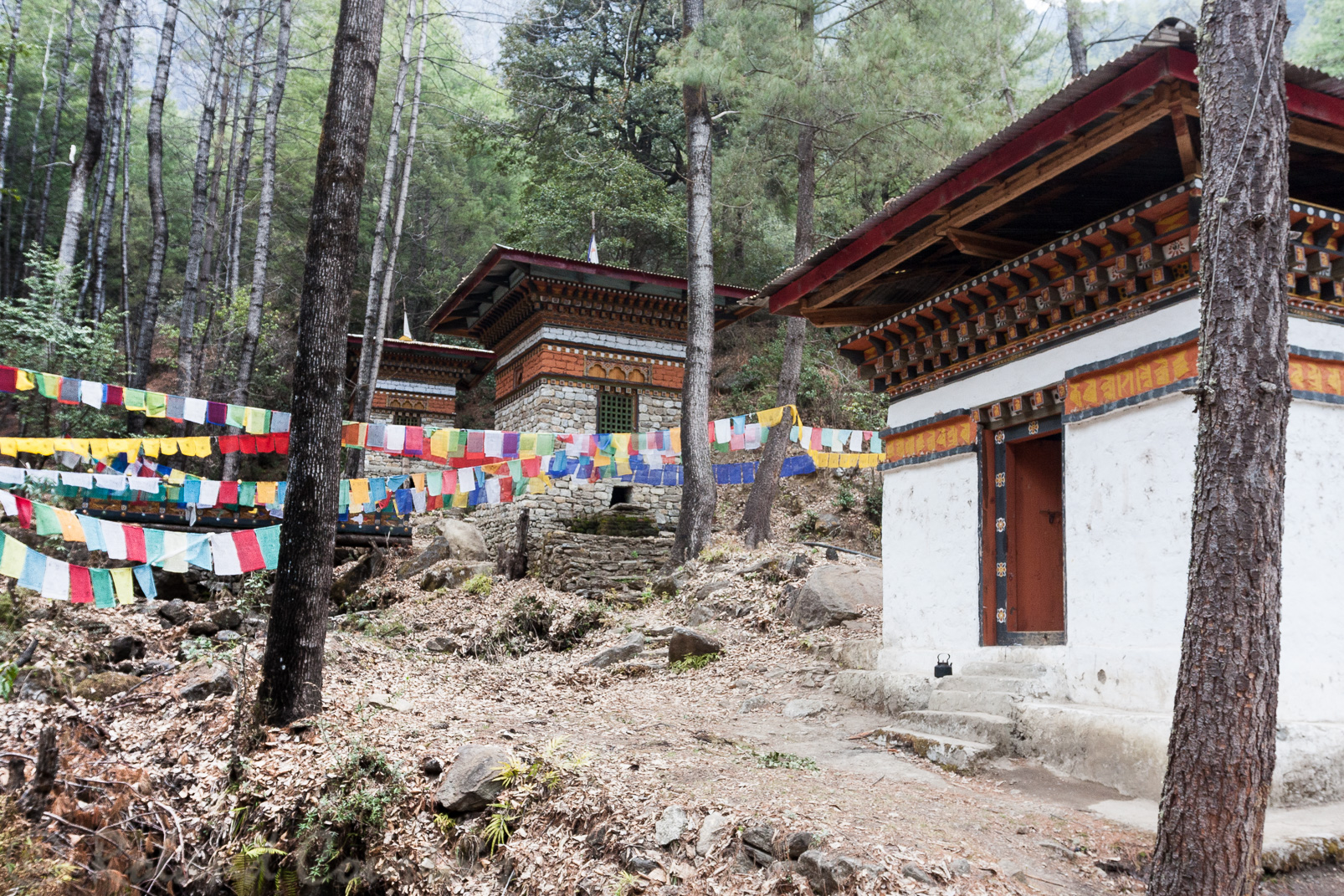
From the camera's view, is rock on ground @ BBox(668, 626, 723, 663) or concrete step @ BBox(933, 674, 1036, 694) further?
rock on ground @ BBox(668, 626, 723, 663)

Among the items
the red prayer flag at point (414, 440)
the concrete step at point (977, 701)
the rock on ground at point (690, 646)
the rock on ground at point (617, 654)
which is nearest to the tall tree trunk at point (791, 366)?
the rock on ground at point (617, 654)

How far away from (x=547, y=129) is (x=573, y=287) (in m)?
11.4

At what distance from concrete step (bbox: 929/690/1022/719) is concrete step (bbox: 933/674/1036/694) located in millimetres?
35

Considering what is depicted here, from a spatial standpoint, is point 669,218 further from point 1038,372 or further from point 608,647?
point 1038,372

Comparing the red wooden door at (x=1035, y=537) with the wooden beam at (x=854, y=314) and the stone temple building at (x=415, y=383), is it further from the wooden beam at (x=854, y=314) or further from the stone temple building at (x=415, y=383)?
the stone temple building at (x=415, y=383)

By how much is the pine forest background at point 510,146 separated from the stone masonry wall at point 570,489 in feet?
17.0

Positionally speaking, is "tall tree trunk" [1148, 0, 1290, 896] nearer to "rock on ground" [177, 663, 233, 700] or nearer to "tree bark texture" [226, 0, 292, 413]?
"rock on ground" [177, 663, 233, 700]

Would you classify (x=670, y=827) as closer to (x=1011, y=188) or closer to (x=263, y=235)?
(x=1011, y=188)

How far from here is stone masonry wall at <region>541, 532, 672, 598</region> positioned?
16.9m

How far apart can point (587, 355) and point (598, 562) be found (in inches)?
229

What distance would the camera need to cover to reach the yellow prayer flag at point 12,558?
9.05 m

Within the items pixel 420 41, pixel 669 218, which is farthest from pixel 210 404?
pixel 669 218

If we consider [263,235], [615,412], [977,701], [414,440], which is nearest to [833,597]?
[977,701]

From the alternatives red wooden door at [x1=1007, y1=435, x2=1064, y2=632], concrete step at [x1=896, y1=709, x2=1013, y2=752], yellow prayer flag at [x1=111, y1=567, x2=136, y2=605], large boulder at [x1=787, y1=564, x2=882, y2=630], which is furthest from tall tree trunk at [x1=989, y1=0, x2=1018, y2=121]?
yellow prayer flag at [x1=111, y1=567, x2=136, y2=605]
